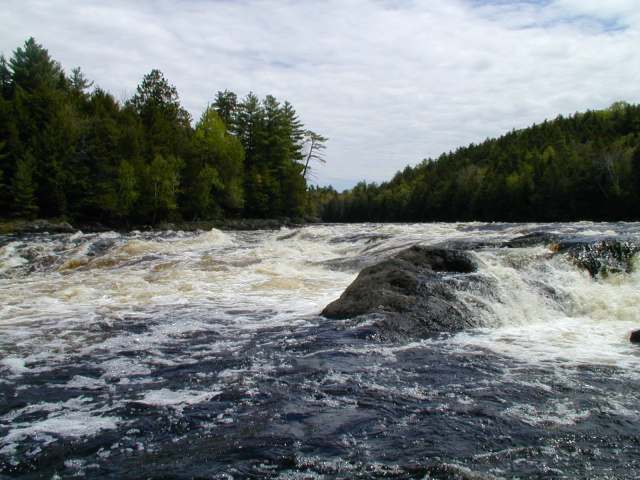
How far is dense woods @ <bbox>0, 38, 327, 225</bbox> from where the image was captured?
3591 centimetres

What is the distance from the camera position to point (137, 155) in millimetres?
41375

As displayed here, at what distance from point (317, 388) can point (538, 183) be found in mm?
62866

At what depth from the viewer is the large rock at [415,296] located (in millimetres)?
6895

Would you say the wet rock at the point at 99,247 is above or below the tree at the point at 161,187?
below

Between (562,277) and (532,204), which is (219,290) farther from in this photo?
(532,204)

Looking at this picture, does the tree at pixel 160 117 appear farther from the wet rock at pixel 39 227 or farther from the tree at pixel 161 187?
the wet rock at pixel 39 227

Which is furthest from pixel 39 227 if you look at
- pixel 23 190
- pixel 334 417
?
pixel 334 417

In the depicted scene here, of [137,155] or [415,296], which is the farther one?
[137,155]

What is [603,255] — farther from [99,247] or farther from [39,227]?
[39,227]

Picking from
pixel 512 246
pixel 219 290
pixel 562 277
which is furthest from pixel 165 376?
pixel 512 246

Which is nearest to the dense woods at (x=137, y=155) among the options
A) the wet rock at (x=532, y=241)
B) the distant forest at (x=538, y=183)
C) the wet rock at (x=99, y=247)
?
the wet rock at (x=99, y=247)

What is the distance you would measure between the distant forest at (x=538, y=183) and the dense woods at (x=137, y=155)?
88.9 ft

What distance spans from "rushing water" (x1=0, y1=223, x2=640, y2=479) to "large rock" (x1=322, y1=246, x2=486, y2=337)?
318mm

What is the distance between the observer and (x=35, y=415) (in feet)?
13.3
